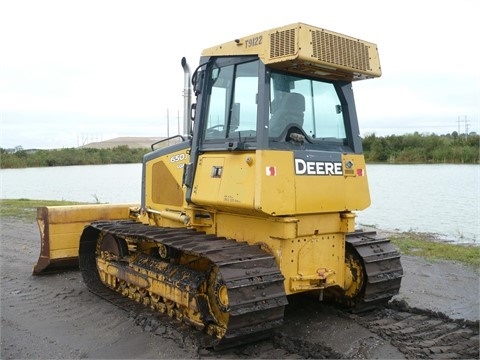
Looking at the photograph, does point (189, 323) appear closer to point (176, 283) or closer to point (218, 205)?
point (176, 283)

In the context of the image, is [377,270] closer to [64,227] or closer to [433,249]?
[64,227]

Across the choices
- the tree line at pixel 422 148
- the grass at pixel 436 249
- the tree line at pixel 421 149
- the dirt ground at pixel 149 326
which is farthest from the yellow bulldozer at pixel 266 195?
the tree line at pixel 421 149

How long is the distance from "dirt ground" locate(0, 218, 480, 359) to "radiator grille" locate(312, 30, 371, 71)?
9.78 ft

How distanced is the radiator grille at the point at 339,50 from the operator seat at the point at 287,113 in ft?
1.91

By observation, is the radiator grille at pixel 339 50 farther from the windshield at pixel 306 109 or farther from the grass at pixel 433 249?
the grass at pixel 433 249

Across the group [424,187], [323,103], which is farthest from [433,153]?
[323,103]

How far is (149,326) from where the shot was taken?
6.20m

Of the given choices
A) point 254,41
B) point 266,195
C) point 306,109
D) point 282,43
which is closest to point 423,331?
Result: point 266,195

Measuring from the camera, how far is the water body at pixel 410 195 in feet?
52.4

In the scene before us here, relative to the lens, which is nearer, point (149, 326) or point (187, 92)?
point (149, 326)

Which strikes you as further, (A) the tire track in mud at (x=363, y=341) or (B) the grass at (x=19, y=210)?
(B) the grass at (x=19, y=210)

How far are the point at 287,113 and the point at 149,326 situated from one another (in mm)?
2946

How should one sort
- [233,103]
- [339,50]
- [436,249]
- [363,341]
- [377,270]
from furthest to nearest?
[436,249]
[377,270]
[233,103]
[339,50]
[363,341]

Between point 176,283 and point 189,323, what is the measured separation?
1.55 ft
